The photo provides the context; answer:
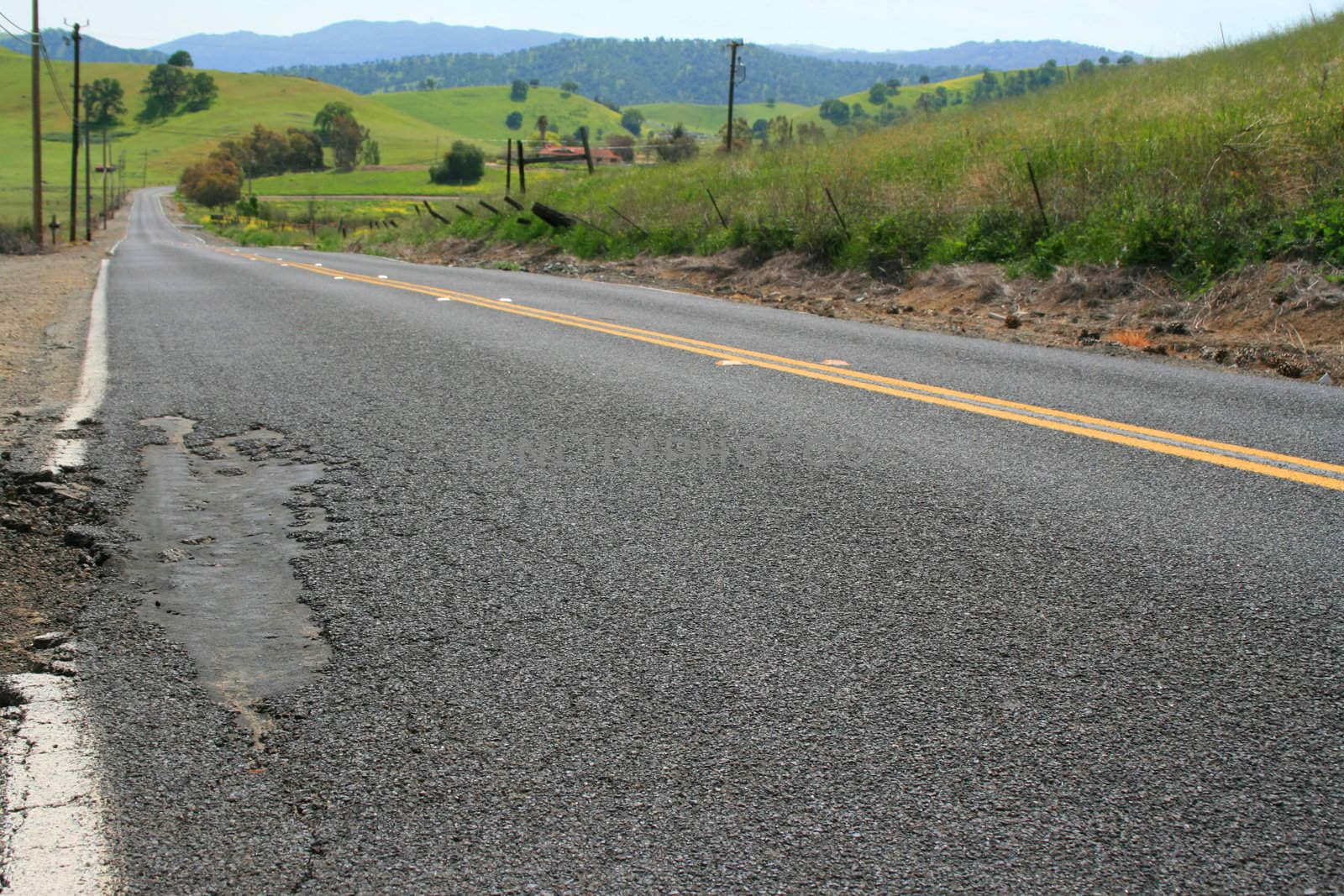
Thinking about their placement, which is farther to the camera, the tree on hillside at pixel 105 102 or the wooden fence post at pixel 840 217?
the tree on hillside at pixel 105 102

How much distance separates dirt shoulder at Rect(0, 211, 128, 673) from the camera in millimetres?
3584

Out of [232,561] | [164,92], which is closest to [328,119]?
[164,92]

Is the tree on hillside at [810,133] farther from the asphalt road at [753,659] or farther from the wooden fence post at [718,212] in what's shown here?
the asphalt road at [753,659]

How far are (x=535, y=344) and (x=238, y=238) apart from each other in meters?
59.0

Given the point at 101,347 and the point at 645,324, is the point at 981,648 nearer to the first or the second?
the point at 645,324

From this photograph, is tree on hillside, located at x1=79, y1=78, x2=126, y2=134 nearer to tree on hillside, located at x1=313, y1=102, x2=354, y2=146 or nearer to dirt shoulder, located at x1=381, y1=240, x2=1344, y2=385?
tree on hillside, located at x1=313, y1=102, x2=354, y2=146

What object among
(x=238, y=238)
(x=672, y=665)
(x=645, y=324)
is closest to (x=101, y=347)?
(x=645, y=324)

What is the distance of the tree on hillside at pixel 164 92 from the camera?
19638cm

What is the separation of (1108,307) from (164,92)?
218464mm

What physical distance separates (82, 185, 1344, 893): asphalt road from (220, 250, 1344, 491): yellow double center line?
7 cm

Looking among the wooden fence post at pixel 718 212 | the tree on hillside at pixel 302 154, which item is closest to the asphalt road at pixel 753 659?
the wooden fence post at pixel 718 212

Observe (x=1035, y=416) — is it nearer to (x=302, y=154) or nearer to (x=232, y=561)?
(x=232, y=561)

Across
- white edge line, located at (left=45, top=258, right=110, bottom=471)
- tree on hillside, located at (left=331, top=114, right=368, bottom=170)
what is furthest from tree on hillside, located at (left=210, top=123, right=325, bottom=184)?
white edge line, located at (left=45, top=258, right=110, bottom=471)

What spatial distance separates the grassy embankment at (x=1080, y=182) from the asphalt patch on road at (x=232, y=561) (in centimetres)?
934
